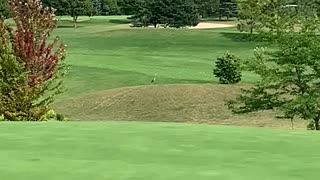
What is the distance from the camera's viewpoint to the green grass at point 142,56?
3341cm

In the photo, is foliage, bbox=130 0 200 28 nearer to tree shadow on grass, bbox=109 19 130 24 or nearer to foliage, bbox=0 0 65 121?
tree shadow on grass, bbox=109 19 130 24

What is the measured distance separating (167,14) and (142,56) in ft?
112

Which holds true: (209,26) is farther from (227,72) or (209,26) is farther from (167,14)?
(227,72)

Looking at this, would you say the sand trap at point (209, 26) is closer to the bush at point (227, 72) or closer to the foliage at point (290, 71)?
the bush at point (227, 72)

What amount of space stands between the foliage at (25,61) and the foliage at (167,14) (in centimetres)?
6212

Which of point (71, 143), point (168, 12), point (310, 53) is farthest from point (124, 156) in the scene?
point (168, 12)

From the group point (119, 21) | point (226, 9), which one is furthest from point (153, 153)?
point (226, 9)

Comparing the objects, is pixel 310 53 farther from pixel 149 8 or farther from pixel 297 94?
pixel 149 8

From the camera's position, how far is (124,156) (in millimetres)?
5379

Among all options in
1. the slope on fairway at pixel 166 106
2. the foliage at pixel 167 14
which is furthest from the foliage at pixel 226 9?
the slope on fairway at pixel 166 106

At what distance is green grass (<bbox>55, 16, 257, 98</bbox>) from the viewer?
110ft

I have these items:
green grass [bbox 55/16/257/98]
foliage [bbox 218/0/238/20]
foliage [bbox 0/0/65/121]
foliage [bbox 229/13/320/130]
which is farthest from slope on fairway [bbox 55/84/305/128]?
foliage [bbox 218/0/238/20]

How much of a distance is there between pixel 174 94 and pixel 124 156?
20438mm

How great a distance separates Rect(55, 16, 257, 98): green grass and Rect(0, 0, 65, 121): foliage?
14.6 meters
